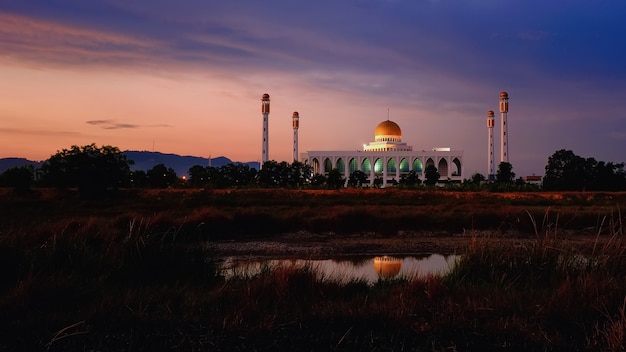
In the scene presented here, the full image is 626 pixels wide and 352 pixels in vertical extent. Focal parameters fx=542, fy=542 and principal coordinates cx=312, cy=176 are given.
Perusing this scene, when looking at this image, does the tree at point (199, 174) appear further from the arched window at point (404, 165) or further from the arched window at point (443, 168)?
the arched window at point (443, 168)

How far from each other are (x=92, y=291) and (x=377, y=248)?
968 cm

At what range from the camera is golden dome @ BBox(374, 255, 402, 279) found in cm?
1049

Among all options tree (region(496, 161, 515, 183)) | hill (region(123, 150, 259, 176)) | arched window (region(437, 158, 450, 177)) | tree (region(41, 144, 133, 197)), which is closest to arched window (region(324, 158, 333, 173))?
arched window (region(437, 158, 450, 177))

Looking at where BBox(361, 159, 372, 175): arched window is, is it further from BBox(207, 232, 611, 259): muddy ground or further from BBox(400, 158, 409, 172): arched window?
BBox(207, 232, 611, 259): muddy ground

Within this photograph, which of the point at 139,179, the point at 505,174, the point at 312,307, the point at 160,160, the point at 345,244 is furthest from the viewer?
the point at 160,160

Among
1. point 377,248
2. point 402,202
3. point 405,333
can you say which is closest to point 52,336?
point 405,333

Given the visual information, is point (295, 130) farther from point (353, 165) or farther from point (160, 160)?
point (160, 160)

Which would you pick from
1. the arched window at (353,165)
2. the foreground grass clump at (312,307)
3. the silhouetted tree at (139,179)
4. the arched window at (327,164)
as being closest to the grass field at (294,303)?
the foreground grass clump at (312,307)

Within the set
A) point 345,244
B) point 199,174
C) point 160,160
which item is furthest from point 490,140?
point 160,160

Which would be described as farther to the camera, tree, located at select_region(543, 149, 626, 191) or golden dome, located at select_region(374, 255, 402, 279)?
tree, located at select_region(543, 149, 626, 191)

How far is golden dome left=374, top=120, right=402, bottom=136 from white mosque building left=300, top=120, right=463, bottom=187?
97cm

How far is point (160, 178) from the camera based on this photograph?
137 ft

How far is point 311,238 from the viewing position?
16578mm

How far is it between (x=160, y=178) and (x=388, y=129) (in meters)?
37.9
